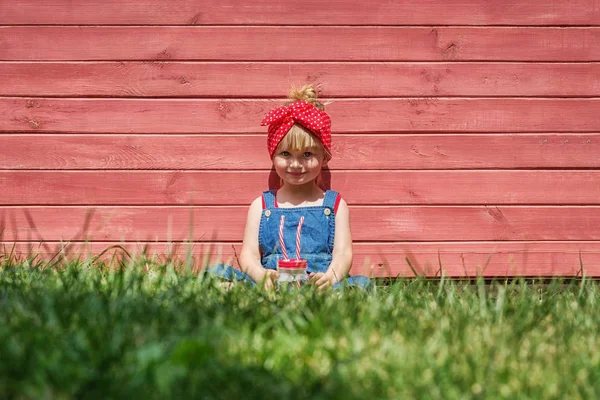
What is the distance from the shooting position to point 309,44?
405cm

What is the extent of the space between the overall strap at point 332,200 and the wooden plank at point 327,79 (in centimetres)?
56

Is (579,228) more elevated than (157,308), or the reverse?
(579,228)

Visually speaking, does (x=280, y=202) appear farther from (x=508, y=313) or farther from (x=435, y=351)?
(x=435, y=351)

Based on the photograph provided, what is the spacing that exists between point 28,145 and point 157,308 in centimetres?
212

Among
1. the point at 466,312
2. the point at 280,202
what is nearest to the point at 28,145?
the point at 280,202

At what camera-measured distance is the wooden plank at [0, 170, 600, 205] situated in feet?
13.4

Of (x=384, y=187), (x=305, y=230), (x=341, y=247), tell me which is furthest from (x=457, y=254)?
(x=305, y=230)

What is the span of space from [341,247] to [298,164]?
495 millimetres

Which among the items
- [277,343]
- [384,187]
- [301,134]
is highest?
[301,134]

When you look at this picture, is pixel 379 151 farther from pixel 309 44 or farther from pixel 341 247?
pixel 309 44

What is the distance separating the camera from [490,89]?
4.07m

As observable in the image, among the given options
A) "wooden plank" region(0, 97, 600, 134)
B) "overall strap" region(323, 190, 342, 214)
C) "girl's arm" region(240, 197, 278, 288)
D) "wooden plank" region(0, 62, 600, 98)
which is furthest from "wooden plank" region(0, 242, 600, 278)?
"wooden plank" region(0, 62, 600, 98)

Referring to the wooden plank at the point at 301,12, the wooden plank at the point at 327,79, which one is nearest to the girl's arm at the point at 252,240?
the wooden plank at the point at 327,79

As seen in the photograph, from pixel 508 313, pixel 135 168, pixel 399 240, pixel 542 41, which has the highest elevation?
pixel 542 41
